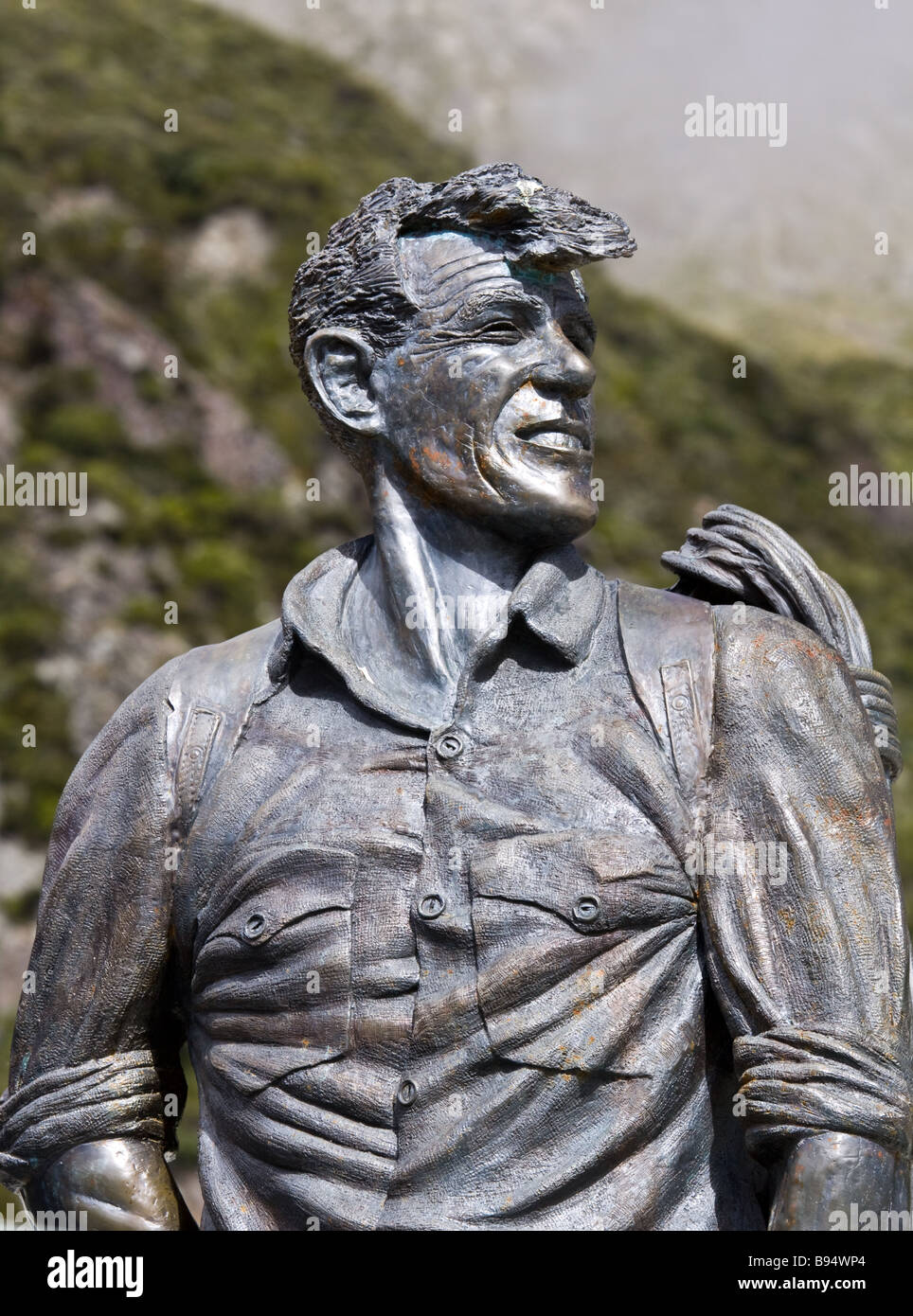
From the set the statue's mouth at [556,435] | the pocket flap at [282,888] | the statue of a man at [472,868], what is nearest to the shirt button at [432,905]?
the statue of a man at [472,868]

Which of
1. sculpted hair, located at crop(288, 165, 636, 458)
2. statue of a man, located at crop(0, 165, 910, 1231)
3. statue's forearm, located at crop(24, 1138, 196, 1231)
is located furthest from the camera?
sculpted hair, located at crop(288, 165, 636, 458)

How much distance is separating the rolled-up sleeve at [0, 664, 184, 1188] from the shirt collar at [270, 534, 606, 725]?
431 mm

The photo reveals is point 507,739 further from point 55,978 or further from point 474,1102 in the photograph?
point 55,978

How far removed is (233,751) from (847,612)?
1.60 meters

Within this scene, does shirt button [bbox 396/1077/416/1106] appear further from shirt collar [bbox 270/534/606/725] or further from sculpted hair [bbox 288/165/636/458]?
sculpted hair [bbox 288/165/636/458]

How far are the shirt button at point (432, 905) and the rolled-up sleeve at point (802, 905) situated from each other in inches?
23.7

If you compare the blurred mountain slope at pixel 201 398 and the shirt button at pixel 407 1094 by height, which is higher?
the blurred mountain slope at pixel 201 398

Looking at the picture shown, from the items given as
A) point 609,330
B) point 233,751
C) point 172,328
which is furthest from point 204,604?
point 233,751

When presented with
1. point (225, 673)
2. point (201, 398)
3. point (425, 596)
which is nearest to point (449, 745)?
point (425, 596)

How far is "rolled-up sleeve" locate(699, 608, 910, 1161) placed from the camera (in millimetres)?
4418

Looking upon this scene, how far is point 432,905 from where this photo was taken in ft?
15.2

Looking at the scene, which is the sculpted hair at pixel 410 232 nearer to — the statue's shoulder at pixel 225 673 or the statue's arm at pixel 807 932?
the statue's shoulder at pixel 225 673

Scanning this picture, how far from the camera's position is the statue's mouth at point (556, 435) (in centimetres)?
505

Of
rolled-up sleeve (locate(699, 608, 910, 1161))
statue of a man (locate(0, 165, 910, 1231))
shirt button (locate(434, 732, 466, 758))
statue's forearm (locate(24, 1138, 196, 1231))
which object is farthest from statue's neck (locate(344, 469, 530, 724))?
statue's forearm (locate(24, 1138, 196, 1231))
